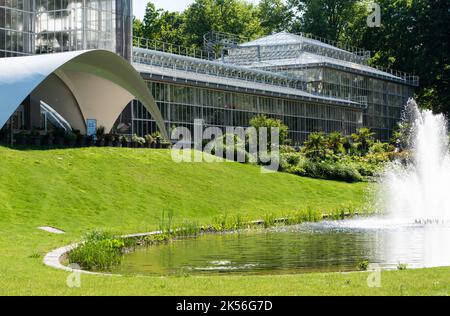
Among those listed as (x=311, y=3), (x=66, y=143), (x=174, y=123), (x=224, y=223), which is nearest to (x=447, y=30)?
(x=311, y=3)

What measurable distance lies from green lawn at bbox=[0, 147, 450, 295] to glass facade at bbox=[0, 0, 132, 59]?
9.50 m

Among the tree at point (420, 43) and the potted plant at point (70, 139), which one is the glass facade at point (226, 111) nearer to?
the potted plant at point (70, 139)

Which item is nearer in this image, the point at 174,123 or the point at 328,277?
the point at 328,277

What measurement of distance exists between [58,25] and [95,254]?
29.7m

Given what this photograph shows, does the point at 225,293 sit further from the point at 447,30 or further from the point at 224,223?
the point at 447,30

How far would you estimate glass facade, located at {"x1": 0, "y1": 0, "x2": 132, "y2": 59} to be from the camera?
148 ft

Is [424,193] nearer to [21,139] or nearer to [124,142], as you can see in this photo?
[124,142]

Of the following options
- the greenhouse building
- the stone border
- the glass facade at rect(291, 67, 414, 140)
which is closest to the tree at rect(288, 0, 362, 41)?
the glass facade at rect(291, 67, 414, 140)

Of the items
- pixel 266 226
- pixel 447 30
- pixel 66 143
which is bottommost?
pixel 266 226

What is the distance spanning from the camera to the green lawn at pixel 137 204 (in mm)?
12969

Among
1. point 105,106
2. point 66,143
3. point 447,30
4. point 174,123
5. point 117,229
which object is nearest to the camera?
point 117,229

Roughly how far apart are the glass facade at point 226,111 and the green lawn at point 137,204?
9.61 m

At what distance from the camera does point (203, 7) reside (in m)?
93.6
